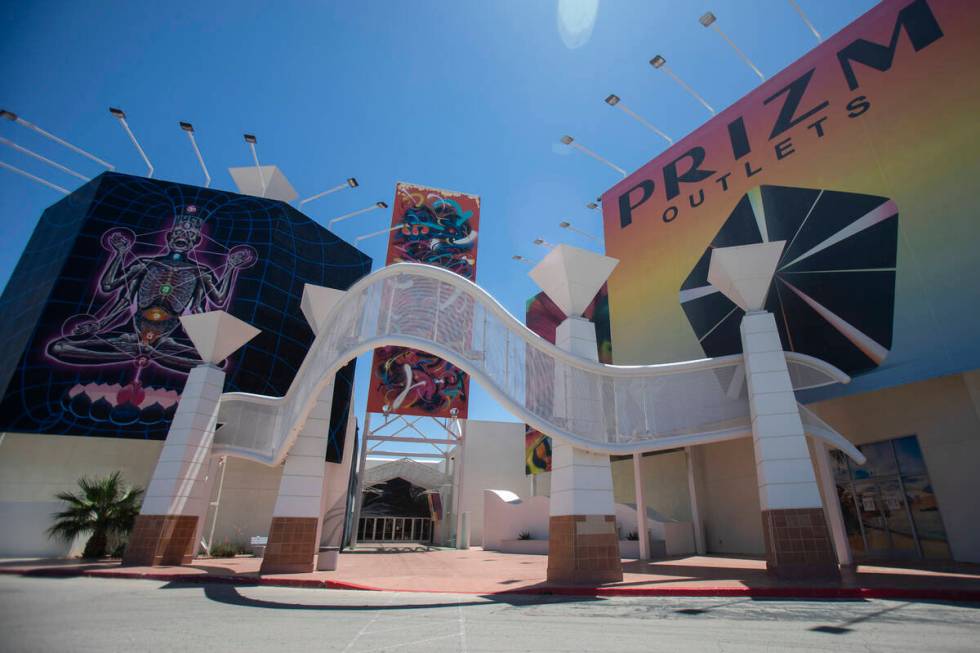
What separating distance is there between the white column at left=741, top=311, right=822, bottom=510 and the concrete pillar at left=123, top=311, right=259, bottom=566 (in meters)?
17.0

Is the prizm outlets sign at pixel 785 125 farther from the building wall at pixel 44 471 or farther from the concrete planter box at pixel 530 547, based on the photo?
the building wall at pixel 44 471

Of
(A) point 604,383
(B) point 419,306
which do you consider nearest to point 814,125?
(A) point 604,383

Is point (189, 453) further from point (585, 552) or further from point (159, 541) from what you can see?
point (585, 552)

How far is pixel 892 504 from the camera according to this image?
1722 cm

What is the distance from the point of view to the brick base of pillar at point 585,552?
11414mm

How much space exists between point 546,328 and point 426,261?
1089 cm

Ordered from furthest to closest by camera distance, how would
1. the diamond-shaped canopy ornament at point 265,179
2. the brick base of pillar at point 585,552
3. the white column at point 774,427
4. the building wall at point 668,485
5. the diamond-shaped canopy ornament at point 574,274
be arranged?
the diamond-shaped canopy ornament at point 265,179
the building wall at point 668,485
the diamond-shaped canopy ornament at point 574,274
the white column at point 774,427
the brick base of pillar at point 585,552

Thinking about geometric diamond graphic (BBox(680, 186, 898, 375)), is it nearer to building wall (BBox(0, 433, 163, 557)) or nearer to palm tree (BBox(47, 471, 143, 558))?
palm tree (BBox(47, 471, 143, 558))

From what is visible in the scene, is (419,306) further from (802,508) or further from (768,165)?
(768,165)

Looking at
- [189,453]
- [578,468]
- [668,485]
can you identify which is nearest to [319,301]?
[189,453]

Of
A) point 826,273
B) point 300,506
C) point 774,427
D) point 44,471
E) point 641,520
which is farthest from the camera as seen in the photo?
point 44,471

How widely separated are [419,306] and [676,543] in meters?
16.5

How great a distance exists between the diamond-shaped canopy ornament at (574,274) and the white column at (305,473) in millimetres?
7698

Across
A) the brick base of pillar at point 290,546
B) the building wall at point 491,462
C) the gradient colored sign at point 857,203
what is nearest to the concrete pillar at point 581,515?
the brick base of pillar at point 290,546
